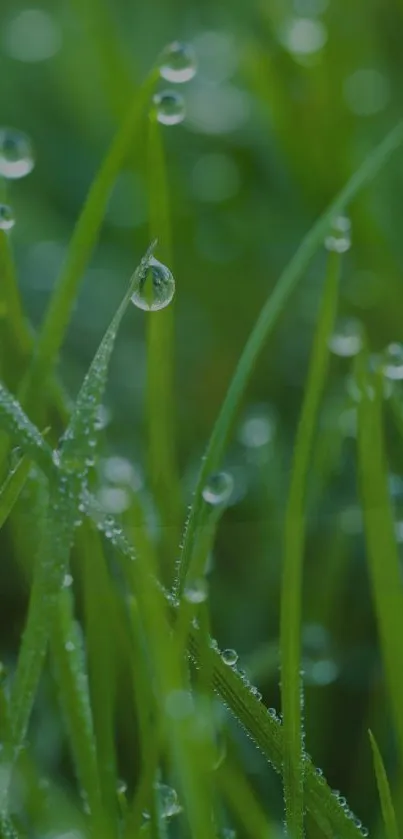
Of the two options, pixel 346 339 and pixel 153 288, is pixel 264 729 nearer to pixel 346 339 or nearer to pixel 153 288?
pixel 153 288

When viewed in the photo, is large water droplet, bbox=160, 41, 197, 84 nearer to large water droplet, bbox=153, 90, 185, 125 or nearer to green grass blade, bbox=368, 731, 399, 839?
large water droplet, bbox=153, 90, 185, 125

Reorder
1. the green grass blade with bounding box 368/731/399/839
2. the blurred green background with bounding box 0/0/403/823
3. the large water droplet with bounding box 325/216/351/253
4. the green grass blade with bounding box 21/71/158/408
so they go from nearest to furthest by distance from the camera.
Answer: the green grass blade with bounding box 368/731/399/839 < the green grass blade with bounding box 21/71/158/408 < the large water droplet with bounding box 325/216/351/253 < the blurred green background with bounding box 0/0/403/823

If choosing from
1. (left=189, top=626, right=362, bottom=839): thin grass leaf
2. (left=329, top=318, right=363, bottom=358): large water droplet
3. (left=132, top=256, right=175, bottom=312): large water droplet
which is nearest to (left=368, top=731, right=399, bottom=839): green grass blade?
(left=189, top=626, right=362, bottom=839): thin grass leaf

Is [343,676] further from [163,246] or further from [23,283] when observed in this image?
[23,283]

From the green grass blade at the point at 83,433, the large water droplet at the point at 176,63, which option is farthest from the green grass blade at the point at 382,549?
the large water droplet at the point at 176,63

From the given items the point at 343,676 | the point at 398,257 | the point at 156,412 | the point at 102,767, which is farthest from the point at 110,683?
the point at 398,257

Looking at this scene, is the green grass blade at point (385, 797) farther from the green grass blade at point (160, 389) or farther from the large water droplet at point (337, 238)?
the large water droplet at point (337, 238)
